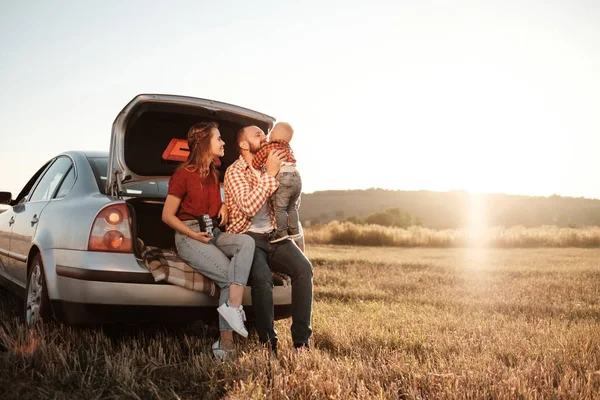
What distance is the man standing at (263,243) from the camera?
4.38 metres

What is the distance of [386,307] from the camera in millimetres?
7188

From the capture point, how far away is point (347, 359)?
4164 millimetres

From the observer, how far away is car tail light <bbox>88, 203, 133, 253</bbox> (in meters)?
4.21

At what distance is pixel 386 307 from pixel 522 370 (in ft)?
10.5

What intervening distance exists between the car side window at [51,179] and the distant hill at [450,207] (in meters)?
76.4

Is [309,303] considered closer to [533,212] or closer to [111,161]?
[111,161]

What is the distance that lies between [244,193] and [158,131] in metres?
1.42

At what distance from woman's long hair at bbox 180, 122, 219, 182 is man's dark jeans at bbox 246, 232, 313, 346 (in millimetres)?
618

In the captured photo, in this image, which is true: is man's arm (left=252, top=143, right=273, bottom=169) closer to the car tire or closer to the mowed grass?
the mowed grass

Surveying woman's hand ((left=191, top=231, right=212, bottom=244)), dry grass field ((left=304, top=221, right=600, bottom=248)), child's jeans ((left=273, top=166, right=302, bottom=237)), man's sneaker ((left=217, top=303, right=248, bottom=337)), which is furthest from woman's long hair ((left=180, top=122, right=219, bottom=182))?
dry grass field ((left=304, top=221, right=600, bottom=248))

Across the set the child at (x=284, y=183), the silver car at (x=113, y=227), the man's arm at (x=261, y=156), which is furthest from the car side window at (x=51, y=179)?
the child at (x=284, y=183)

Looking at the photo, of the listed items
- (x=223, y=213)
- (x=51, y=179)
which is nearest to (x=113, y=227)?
(x=223, y=213)

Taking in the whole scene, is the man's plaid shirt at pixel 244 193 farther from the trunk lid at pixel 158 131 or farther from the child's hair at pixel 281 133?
the trunk lid at pixel 158 131

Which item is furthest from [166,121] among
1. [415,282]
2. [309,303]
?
[415,282]
